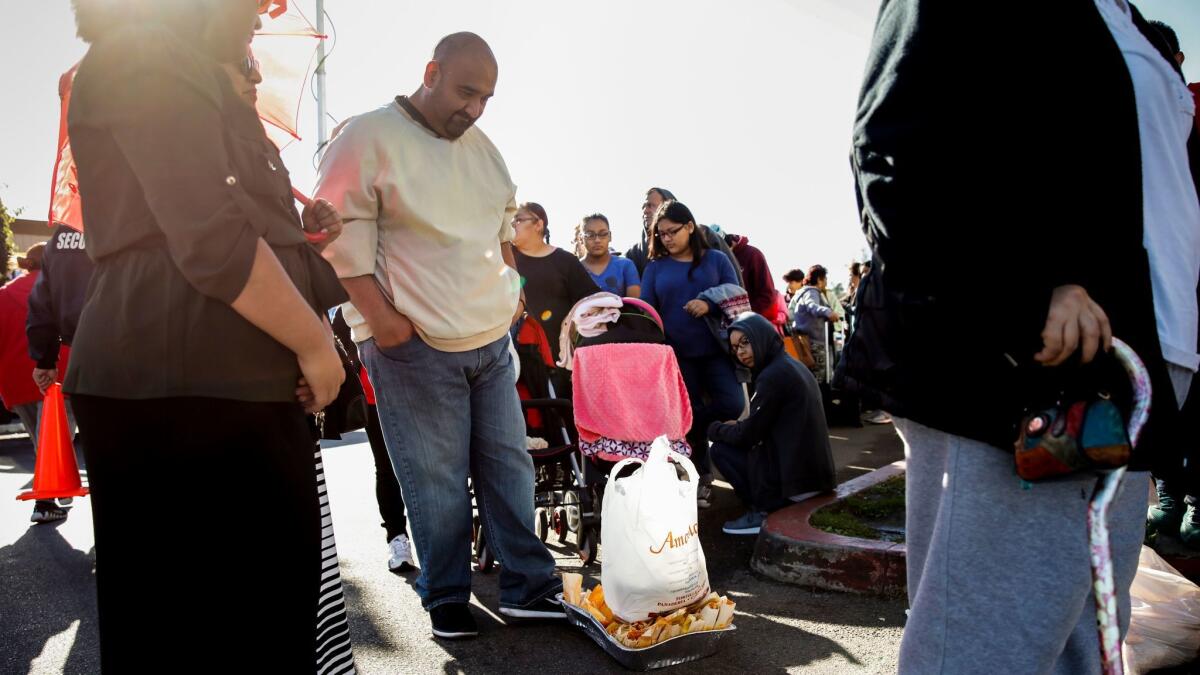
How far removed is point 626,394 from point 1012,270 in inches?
125

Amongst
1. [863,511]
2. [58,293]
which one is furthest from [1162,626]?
[58,293]

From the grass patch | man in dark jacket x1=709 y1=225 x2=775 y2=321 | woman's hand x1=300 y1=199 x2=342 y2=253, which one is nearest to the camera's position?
woman's hand x1=300 y1=199 x2=342 y2=253

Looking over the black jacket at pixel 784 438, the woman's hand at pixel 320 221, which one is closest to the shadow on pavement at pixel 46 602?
the woman's hand at pixel 320 221

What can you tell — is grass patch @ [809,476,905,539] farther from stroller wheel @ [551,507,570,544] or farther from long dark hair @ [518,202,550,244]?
long dark hair @ [518,202,550,244]

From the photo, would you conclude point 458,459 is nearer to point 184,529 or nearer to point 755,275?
point 184,529

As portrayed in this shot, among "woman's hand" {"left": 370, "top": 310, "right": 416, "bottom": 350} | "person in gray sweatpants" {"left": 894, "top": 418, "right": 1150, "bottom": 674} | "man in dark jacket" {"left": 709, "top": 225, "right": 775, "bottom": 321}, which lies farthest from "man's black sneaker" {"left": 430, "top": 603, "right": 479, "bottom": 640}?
"man in dark jacket" {"left": 709, "top": 225, "right": 775, "bottom": 321}

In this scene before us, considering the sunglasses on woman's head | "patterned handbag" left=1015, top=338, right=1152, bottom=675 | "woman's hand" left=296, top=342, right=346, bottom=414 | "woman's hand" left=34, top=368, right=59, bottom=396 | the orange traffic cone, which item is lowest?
the orange traffic cone

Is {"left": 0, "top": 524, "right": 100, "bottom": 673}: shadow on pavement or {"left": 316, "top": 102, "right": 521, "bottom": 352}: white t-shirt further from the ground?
{"left": 316, "top": 102, "right": 521, "bottom": 352}: white t-shirt

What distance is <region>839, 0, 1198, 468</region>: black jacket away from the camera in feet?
4.47

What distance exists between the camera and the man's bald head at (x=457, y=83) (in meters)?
3.18

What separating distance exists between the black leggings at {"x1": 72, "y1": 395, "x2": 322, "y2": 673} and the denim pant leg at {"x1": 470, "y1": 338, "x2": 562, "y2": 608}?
6.09 feet

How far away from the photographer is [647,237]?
7047 mm

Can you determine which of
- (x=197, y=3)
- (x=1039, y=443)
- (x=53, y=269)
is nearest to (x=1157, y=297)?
(x=1039, y=443)

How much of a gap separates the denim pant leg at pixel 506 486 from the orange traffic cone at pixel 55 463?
3533 millimetres
